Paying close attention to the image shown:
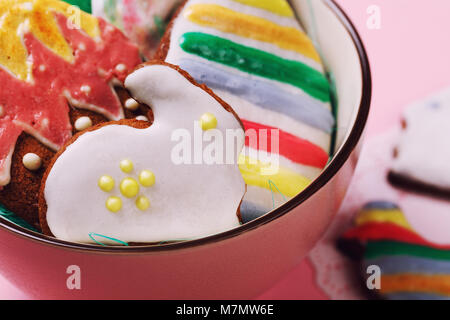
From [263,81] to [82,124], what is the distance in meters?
0.20

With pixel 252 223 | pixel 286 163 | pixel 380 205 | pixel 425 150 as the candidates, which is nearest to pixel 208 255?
pixel 252 223

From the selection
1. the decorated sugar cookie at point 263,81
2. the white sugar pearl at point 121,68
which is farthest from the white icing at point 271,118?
the white sugar pearl at point 121,68

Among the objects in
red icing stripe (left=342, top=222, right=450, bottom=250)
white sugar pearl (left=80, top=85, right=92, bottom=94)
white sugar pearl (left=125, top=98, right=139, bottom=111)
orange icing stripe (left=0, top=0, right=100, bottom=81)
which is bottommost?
red icing stripe (left=342, top=222, right=450, bottom=250)

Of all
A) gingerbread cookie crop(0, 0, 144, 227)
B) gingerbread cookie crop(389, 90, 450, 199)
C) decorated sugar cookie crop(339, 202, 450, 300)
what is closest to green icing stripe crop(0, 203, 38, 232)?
gingerbread cookie crop(0, 0, 144, 227)

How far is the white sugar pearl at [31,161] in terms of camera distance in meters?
0.52

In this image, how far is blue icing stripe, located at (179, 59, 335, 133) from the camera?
1.89 feet

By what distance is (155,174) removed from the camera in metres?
0.48

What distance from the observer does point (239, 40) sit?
607 millimetres

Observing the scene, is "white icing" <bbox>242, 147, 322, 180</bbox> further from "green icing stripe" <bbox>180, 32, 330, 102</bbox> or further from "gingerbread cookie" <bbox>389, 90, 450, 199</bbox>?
"gingerbread cookie" <bbox>389, 90, 450, 199</bbox>

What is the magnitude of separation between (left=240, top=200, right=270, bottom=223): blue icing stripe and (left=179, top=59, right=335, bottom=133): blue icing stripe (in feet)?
0.37

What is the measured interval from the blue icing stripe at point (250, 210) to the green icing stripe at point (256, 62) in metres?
0.15

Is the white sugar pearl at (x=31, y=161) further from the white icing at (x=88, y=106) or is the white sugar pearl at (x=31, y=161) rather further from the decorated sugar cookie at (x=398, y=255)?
the decorated sugar cookie at (x=398, y=255)

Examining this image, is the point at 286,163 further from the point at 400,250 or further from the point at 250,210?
the point at 400,250
